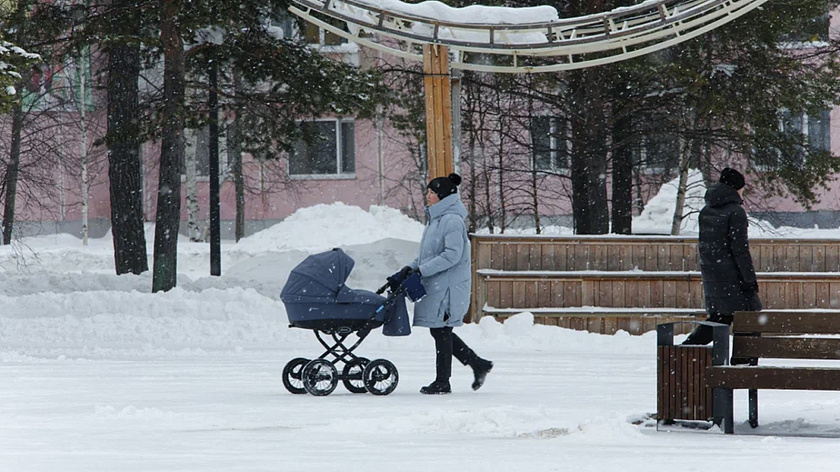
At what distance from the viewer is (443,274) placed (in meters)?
10.6

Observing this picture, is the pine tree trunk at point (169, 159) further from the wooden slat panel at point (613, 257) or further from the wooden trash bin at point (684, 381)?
the wooden trash bin at point (684, 381)

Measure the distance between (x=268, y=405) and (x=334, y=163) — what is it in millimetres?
32195

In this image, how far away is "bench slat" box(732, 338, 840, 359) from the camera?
853 centimetres

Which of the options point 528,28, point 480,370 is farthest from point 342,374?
point 528,28

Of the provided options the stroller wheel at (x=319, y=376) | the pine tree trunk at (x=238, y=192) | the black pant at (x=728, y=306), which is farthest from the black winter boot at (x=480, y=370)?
the pine tree trunk at (x=238, y=192)

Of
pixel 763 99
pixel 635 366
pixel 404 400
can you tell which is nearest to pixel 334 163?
pixel 763 99

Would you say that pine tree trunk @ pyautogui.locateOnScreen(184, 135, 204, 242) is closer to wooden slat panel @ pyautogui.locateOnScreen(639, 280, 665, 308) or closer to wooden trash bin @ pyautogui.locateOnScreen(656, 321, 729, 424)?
wooden slat panel @ pyautogui.locateOnScreen(639, 280, 665, 308)

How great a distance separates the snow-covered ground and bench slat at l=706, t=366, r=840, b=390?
0.34m

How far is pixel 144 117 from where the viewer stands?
792 inches

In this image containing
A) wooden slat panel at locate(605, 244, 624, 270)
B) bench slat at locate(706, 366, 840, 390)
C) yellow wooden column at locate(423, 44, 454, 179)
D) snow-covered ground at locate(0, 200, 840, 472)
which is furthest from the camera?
wooden slat panel at locate(605, 244, 624, 270)

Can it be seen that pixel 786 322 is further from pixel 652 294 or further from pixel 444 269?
pixel 652 294

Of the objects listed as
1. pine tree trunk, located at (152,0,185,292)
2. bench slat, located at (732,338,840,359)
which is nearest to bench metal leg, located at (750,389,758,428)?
bench slat, located at (732,338,840,359)

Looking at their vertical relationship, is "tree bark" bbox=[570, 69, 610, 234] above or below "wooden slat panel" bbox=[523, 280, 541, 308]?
above

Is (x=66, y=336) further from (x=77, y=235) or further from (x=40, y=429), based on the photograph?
(x=77, y=235)
